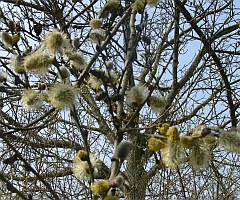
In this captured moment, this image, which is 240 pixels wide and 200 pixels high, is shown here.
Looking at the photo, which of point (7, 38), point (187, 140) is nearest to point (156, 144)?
point (187, 140)

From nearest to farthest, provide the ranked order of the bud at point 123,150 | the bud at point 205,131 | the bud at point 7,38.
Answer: the bud at point 205,131
the bud at point 123,150
the bud at point 7,38

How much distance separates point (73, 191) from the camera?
3.46 meters

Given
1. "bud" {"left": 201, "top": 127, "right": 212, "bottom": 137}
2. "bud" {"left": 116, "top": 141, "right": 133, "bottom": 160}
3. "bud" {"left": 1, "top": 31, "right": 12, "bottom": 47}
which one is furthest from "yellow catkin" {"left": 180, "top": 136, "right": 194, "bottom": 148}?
"bud" {"left": 1, "top": 31, "right": 12, "bottom": 47}

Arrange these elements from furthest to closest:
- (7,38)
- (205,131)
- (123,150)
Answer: (7,38), (123,150), (205,131)

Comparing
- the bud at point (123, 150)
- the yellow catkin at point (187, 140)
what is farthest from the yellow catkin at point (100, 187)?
the yellow catkin at point (187, 140)

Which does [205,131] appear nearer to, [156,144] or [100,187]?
[156,144]

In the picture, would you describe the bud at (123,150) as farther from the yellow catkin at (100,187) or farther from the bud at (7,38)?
the bud at (7,38)

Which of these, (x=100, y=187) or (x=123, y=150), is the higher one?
(x=123, y=150)

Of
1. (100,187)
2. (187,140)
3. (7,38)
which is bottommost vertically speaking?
(100,187)

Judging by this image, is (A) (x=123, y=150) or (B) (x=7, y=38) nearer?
(A) (x=123, y=150)

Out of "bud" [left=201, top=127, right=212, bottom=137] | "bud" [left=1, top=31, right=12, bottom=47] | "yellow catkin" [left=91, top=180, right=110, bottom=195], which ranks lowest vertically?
"yellow catkin" [left=91, top=180, right=110, bottom=195]

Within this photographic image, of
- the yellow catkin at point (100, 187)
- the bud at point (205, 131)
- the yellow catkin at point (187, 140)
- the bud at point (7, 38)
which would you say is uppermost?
the bud at point (7, 38)

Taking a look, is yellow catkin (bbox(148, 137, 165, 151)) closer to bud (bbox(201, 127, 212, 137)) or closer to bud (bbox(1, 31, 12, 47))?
bud (bbox(201, 127, 212, 137))

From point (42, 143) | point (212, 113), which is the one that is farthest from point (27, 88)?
point (212, 113)
